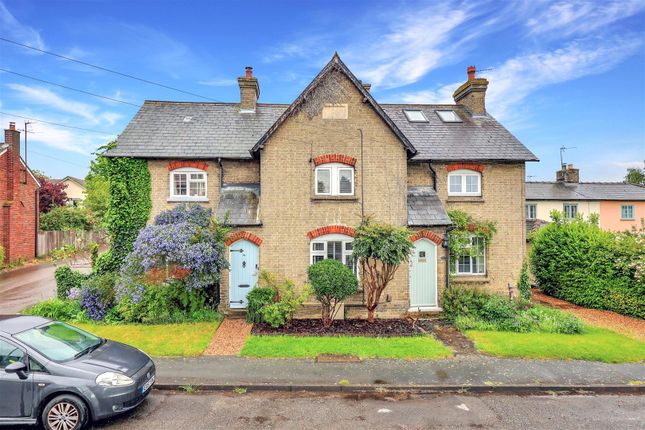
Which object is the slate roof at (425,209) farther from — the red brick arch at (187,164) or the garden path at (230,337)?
the red brick arch at (187,164)

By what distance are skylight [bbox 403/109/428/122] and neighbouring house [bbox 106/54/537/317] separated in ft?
6.90

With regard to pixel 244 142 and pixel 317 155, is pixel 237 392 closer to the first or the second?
pixel 317 155

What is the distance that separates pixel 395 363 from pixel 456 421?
2534 mm

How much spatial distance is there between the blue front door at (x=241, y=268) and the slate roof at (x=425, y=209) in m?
5.89

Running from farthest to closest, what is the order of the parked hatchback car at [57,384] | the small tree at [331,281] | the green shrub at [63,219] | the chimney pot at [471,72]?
the green shrub at [63,219], the chimney pot at [471,72], the small tree at [331,281], the parked hatchback car at [57,384]

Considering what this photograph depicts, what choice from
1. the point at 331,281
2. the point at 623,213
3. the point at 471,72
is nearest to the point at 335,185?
the point at 331,281

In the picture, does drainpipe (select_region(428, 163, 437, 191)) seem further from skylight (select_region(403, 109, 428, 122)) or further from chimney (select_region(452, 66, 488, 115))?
chimney (select_region(452, 66, 488, 115))

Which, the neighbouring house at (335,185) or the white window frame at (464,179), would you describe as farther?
the white window frame at (464,179)

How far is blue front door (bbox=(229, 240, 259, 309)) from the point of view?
1282cm

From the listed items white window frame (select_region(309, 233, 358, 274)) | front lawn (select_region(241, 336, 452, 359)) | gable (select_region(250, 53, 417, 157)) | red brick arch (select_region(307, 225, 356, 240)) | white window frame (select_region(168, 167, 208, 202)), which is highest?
gable (select_region(250, 53, 417, 157))

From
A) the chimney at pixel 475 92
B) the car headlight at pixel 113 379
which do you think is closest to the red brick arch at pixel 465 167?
the chimney at pixel 475 92

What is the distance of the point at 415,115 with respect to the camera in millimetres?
18031

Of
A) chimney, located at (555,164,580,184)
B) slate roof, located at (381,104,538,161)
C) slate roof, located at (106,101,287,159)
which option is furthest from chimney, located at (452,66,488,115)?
chimney, located at (555,164,580,184)

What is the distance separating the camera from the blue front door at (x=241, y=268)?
1282 centimetres
